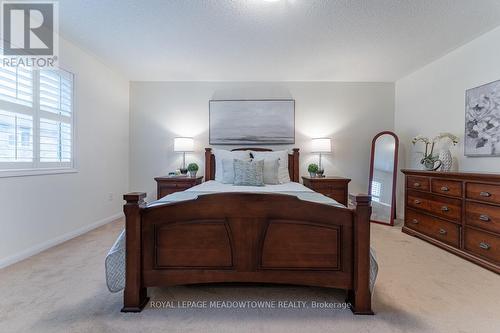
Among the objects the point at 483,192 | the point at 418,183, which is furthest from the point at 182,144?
the point at 483,192

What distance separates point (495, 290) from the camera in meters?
1.87

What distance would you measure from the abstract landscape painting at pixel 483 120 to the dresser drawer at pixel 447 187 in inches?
19.2

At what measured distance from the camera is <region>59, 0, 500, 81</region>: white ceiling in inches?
87.7

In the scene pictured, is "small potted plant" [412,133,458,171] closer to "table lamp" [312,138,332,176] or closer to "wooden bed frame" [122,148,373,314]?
"table lamp" [312,138,332,176]

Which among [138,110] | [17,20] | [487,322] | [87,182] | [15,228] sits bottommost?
[487,322]

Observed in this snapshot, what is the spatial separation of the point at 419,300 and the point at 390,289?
190 millimetres

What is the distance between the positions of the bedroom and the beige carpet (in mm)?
15

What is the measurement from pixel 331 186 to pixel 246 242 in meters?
2.47

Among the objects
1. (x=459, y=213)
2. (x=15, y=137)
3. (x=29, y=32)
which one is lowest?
(x=459, y=213)

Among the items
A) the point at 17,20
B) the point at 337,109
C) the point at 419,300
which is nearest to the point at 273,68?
the point at 337,109

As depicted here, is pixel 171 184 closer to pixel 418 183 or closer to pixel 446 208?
pixel 418 183

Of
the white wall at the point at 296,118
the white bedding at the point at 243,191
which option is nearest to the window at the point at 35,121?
the white wall at the point at 296,118

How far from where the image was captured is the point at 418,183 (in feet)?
10.4

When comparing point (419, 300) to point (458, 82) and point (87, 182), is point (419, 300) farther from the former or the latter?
point (87, 182)
